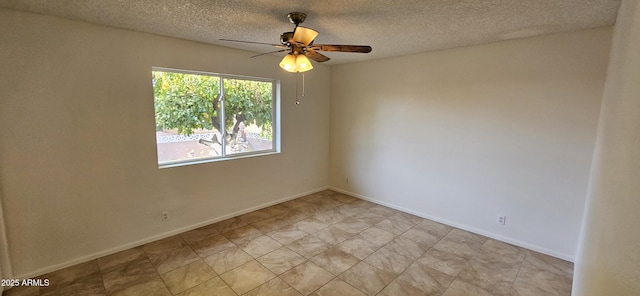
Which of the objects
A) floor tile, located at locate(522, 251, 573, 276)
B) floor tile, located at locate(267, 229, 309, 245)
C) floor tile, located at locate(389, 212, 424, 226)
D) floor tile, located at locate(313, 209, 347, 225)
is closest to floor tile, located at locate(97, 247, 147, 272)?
floor tile, located at locate(267, 229, 309, 245)

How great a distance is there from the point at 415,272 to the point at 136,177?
3037mm

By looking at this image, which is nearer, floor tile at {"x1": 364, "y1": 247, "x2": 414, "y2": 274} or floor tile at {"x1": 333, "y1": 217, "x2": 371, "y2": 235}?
floor tile at {"x1": 364, "y1": 247, "x2": 414, "y2": 274}

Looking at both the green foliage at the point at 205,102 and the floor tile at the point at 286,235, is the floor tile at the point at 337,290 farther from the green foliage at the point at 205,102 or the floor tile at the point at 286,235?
the green foliage at the point at 205,102

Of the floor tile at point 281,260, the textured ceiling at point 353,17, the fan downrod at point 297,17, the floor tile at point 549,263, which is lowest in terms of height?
the floor tile at point 281,260

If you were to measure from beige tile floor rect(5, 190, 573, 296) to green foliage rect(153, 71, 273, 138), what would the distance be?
136 centimetres

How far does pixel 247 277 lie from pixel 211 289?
311 mm

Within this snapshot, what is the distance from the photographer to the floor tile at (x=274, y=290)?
2.28 meters

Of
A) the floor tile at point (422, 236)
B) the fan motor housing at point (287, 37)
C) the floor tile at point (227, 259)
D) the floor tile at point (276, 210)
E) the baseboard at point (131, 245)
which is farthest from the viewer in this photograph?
the floor tile at point (276, 210)

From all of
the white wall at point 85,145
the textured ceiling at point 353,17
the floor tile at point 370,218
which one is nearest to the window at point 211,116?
the white wall at point 85,145

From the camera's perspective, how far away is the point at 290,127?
4.36m

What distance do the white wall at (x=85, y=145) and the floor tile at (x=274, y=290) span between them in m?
1.57

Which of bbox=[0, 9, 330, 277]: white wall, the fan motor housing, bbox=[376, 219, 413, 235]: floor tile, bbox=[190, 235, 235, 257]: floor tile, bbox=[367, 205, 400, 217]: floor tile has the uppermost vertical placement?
the fan motor housing

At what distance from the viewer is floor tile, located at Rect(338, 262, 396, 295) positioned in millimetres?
2375

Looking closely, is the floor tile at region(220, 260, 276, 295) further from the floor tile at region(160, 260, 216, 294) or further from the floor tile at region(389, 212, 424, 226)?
the floor tile at region(389, 212, 424, 226)
